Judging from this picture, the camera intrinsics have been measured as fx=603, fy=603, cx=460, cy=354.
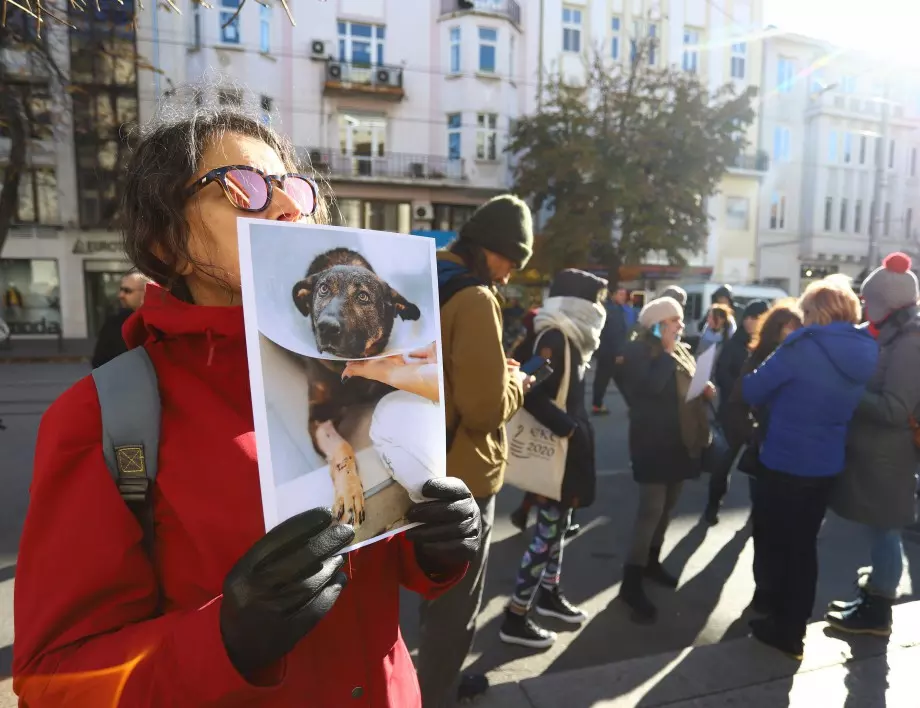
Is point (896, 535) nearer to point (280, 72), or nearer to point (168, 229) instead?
point (168, 229)

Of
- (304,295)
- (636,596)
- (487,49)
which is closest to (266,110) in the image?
(304,295)

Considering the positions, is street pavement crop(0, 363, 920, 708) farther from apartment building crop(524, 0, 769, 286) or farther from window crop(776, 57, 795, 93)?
window crop(776, 57, 795, 93)

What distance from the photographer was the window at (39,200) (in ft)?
63.7

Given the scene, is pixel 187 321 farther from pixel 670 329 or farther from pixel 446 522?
pixel 670 329

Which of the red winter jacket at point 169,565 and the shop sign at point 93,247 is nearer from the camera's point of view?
the red winter jacket at point 169,565

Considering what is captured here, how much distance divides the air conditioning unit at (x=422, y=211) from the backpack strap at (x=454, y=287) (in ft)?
64.8

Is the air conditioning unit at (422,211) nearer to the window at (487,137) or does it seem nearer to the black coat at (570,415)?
the window at (487,137)

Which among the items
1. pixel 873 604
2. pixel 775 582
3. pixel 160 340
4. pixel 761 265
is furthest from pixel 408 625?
pixel 761 265

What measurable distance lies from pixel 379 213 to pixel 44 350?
11.3 meters

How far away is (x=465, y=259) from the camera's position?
2543 millimetres

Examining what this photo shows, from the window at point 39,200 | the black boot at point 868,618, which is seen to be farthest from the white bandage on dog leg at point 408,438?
the window at point 39,200

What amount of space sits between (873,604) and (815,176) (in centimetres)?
2952

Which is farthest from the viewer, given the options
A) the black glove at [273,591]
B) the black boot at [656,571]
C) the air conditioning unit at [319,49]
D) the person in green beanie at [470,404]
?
the air conditioning unit at [319,49]

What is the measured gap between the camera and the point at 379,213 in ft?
71.4
